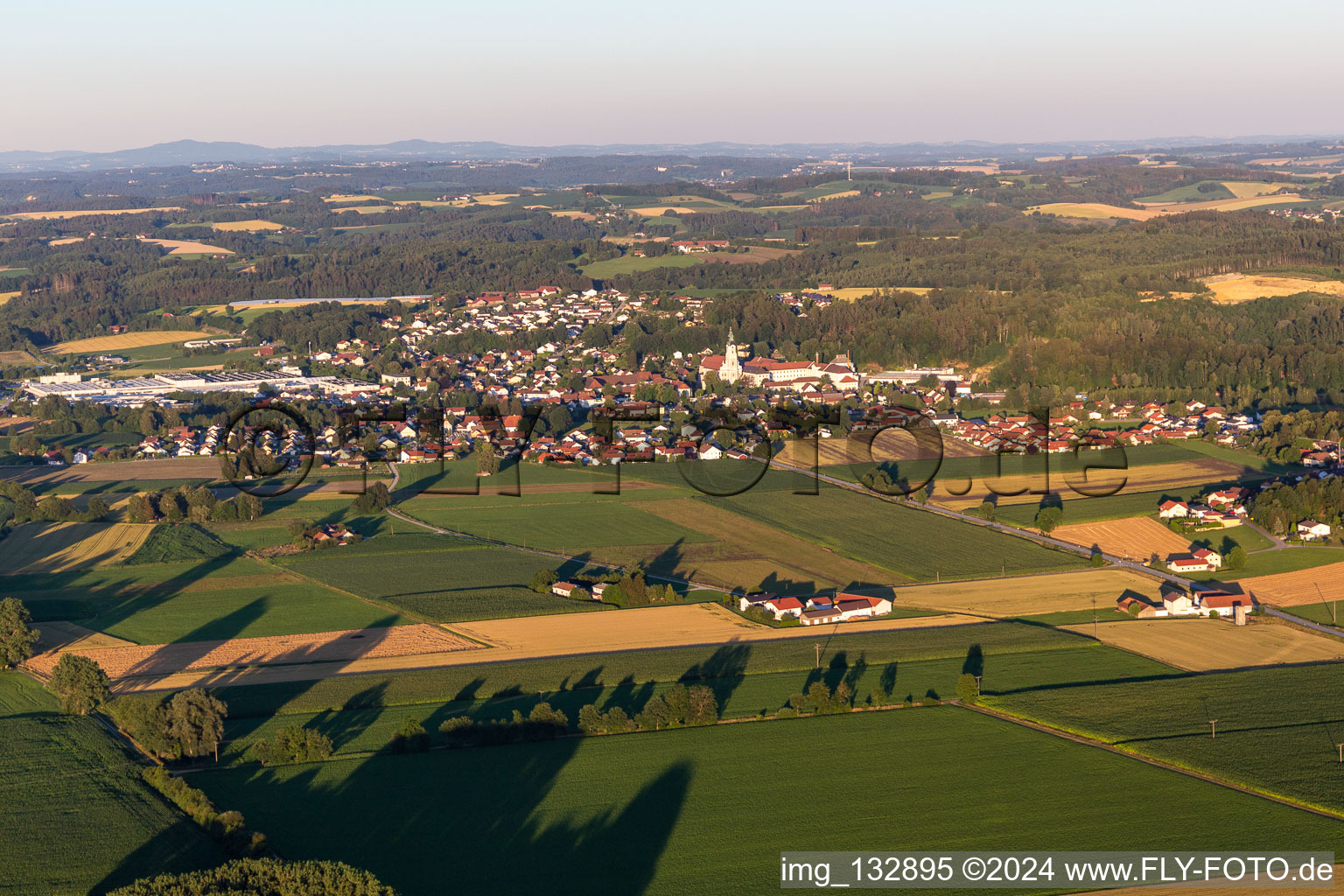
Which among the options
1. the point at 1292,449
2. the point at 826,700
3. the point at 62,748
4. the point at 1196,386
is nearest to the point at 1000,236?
the point at 1196,386

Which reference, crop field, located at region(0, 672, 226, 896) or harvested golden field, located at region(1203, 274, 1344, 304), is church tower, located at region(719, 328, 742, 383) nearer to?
harvested golden field, located at region(1203, 274, 1344, 304)

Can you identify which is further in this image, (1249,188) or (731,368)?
(1249,188)

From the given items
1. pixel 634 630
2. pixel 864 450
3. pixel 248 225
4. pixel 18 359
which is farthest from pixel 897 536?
pixel 248 225

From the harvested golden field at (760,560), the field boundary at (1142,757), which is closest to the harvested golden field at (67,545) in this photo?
the harvested golden field at (760,560)

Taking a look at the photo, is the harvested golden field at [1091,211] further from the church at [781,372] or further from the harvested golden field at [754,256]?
the church at [781,372]

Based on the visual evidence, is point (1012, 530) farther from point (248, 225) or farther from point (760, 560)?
point (248, 225)

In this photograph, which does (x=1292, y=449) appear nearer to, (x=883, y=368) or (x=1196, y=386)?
(x=1196, y=386)

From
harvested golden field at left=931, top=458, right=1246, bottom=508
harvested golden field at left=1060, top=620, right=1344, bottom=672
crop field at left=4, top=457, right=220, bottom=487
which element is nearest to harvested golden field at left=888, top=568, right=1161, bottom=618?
Result: harvested golden field at left=1060, top=620, right=1344, bottom=672
